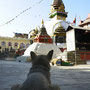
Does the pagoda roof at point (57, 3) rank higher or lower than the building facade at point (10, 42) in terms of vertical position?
higher

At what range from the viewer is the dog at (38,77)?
1907mm

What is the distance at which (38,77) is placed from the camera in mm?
2141

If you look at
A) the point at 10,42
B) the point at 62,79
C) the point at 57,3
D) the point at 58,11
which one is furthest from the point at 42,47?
the point at 10,42

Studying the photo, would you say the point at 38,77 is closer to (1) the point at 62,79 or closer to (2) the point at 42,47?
(1) the point at 62,79

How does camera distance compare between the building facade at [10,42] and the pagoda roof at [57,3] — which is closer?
the pagoda roof at [57,3]

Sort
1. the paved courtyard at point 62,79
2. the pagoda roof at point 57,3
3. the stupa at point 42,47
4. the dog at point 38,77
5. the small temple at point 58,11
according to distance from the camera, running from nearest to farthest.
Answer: the dog at point 38,77, the paved courtyard at point 62,79, the stupa at point 42,47, the small temple at point 58,11, the pagoda roof at point 57,3

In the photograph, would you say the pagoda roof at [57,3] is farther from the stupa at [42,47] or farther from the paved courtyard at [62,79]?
the paved courtyard at [62,79]

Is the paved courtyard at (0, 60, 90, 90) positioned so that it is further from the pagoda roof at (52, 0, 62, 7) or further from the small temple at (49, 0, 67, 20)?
the pagoda roof at (52, 0, 62, 7)

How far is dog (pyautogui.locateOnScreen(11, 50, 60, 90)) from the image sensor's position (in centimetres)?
191

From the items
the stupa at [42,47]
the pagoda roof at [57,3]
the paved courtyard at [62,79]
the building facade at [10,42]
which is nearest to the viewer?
the paved courtyard at [62,79]

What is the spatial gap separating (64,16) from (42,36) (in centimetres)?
1968

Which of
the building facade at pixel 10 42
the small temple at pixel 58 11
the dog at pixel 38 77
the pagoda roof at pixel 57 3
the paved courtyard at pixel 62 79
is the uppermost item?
the pagoda roof at pixel 57 3

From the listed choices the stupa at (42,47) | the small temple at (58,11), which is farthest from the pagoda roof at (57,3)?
the stupa at (42,47)

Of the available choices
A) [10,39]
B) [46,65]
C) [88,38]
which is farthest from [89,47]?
[10,39]
